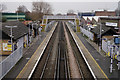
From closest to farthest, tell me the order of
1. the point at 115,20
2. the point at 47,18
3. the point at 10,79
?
the point at 10,79 → the point at 115,20 → the point at 47,18

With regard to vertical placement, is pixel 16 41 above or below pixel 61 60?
above

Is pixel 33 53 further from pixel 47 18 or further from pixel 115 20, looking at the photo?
pixel 47 18

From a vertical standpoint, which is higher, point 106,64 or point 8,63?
point 8,63

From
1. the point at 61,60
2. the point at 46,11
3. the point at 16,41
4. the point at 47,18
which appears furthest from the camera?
the point at 46,11

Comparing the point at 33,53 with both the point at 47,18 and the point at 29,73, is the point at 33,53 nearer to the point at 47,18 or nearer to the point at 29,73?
the point at 29,73

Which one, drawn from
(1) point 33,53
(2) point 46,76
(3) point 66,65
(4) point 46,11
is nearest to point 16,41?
(1) point 33,53

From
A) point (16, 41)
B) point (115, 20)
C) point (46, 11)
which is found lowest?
point (16, 41)

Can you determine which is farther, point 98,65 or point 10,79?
point 98,65

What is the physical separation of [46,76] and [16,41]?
855 cm

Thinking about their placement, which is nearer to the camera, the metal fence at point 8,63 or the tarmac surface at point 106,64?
the metal fence at point 8,63

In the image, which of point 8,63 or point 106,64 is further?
point 106,64

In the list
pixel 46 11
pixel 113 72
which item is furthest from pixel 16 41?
pixel 46 11

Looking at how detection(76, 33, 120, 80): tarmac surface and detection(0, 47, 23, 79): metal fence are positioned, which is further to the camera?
detection(76, 33, 120, 80): tarmac surface

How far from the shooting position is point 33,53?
21438 millimetres
